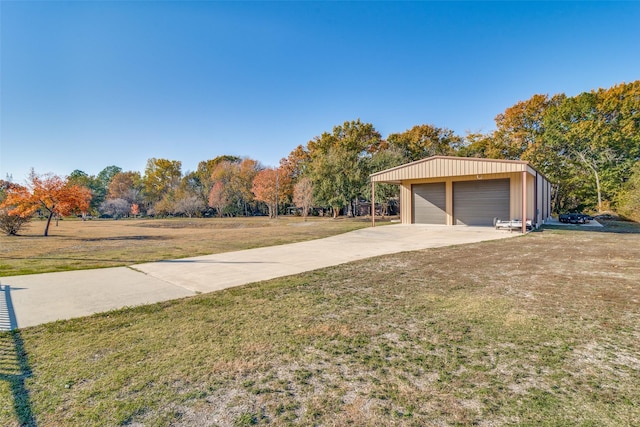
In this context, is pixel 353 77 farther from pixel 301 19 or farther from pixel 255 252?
pixel 255 252

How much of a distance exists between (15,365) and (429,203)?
18787mm

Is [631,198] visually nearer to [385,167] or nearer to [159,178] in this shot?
[385,167]

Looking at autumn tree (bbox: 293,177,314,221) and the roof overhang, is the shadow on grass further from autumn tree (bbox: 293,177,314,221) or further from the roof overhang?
autumn tree (bbox: 293,177,314,221)

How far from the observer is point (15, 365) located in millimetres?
2668

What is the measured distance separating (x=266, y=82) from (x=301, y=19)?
565 centimetres

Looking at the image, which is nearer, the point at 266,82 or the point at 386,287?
the point at 386,287

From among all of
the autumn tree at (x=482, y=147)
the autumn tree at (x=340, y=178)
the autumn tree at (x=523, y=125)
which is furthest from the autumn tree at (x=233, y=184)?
the autumn tree at (x=523, y=125)

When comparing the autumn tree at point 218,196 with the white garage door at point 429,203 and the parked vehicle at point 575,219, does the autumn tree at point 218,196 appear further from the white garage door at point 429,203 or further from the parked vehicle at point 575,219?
the parked vehicle at point 575,219

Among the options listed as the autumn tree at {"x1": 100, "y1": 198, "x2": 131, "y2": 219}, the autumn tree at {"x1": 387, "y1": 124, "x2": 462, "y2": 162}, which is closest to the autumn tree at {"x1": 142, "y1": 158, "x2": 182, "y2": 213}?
the autumn tree at {"x1": 100, "y1": 198, "x2": 131, "y2": 219}

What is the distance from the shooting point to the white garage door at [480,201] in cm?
1625

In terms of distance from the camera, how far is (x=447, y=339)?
3.02 metres

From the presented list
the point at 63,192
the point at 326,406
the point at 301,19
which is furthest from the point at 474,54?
the point at 63,192

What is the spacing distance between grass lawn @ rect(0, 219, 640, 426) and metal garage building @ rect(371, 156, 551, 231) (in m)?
11.2

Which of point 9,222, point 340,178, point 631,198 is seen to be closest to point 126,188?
point 9,222
